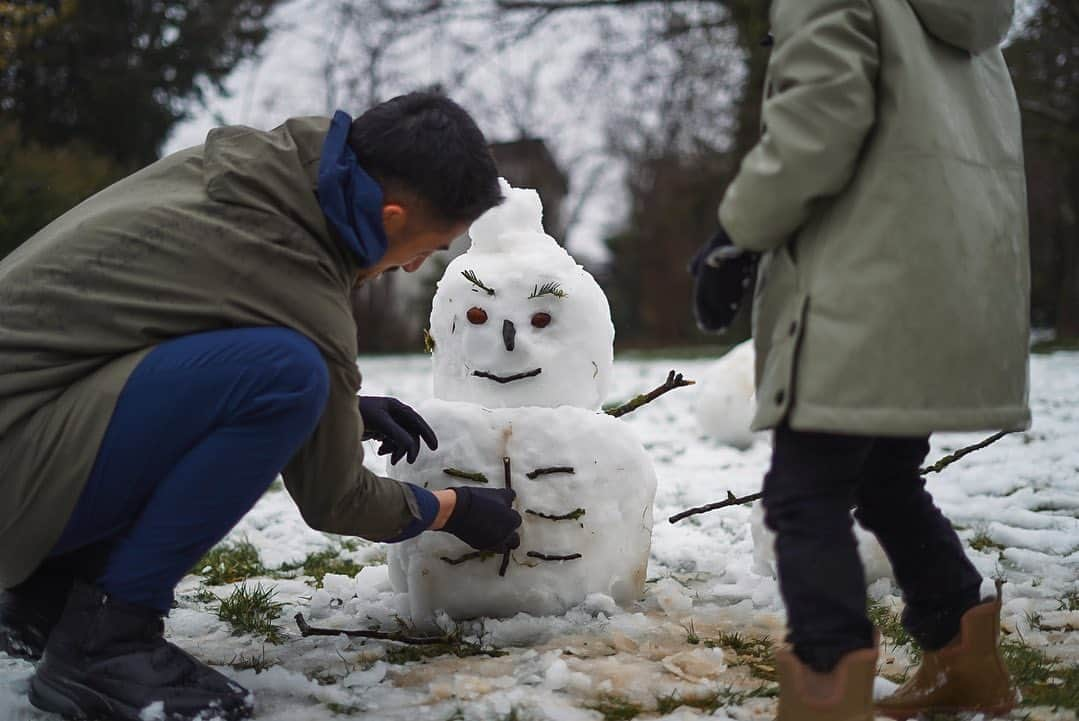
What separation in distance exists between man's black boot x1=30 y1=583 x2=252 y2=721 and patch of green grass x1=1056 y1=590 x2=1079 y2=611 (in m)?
1.82

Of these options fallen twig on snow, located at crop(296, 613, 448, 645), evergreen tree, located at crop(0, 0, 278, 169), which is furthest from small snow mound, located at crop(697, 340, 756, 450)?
evergreen tree, located at crop(0, 0, 278, 169)

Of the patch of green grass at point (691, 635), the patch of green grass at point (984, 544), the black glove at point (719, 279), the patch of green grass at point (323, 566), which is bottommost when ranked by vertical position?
the patch of green grass at point (323, 566)

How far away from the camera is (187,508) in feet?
5.63

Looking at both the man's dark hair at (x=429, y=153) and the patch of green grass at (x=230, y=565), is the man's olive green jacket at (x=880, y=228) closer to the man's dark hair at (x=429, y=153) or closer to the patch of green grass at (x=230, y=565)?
the man's dark hair at (x=429, y=153)

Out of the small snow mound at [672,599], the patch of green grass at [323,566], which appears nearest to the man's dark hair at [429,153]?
the small snow mound at [672,599]

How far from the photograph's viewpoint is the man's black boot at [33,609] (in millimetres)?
1961

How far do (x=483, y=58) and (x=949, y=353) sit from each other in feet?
31.9

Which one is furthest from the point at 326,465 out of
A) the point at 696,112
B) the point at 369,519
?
the point at 696,112

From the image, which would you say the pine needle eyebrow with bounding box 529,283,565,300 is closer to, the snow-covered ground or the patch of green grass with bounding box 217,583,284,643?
the snow-covered ground

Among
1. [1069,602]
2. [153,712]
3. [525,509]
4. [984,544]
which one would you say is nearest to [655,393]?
[525,509]

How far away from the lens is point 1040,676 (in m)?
1.87

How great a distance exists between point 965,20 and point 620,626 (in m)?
1.39

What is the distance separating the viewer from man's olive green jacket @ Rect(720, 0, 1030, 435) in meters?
1.47

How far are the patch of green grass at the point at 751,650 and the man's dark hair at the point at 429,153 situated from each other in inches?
41.3
